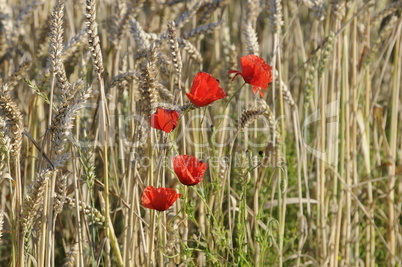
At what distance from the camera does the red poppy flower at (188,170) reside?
989 mm

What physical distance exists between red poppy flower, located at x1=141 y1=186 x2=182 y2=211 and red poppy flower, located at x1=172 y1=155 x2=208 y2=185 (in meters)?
0.04

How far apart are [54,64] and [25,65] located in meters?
0.29

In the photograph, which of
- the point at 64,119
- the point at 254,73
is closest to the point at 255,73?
the point at 254,73

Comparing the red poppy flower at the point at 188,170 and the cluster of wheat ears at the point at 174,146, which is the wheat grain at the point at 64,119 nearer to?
the cluster of wheat ears at the point at 174,146

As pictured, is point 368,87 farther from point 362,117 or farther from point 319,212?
point 319,212

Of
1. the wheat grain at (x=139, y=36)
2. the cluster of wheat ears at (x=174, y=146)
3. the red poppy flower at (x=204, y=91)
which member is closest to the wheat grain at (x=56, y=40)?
the cluster of wheat ears at (x=174, y=146)

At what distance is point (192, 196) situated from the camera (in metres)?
1.54

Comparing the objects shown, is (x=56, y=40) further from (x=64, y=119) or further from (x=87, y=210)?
(x=87, y=210)

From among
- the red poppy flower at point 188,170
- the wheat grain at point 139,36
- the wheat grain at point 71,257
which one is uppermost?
the wheat grain at point 139,36

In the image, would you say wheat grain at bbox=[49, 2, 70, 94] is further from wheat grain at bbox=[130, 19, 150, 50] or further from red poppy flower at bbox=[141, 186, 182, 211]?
wheat grain at bbox=[130, 19, 150, 50]

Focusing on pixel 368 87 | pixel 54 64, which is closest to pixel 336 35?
pixel 368 87

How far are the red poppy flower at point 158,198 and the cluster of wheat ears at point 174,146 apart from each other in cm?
5

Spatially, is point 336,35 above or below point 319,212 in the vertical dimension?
above

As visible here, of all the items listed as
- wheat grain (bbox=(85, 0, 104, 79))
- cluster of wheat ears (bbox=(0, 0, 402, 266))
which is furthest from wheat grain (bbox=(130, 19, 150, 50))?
wheat grain (bbox=(85, 0, 104, 79))
